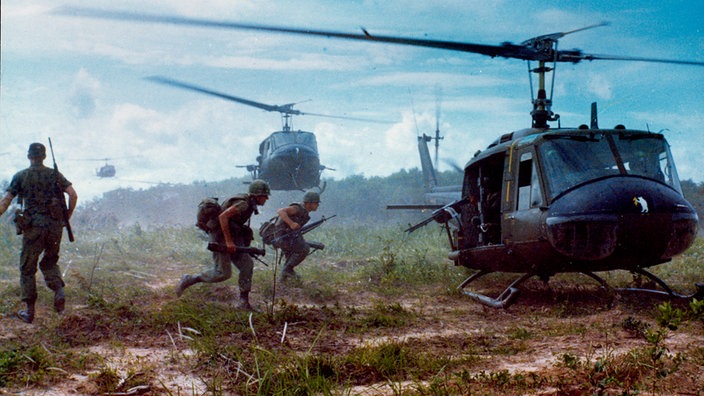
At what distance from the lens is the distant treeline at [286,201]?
89.3 feet

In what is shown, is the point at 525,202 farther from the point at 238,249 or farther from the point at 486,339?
the point at 238,249

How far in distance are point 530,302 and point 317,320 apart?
2857mm

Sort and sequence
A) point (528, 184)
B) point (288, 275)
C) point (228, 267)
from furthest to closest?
1. point (288, 275)
2. point (228, 267)
3. point (528, 184)

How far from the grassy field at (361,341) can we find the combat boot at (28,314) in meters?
0.08

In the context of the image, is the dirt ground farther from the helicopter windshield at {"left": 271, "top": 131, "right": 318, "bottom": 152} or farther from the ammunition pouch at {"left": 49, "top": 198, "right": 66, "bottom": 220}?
the helicopter windshield at {"left": 271, "top": 131, "right": 318, "bottom": 152}

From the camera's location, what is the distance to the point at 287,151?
1567cm

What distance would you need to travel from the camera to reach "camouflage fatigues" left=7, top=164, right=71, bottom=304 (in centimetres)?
596

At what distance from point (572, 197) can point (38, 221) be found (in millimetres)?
5938

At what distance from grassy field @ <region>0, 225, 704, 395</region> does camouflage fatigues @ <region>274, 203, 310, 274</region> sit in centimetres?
44

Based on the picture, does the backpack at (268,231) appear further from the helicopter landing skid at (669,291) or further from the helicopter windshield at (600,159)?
the helicopter landing skid at (669,291)

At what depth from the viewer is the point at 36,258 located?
6035mm

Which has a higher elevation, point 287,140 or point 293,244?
point 287,140

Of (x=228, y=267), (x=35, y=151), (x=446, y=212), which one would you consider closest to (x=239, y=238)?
(x=228, y=267)

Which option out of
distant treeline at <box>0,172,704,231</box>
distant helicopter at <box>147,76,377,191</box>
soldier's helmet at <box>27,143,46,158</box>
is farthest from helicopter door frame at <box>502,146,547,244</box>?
distant treeline at <box>0,172,704,231</box>
